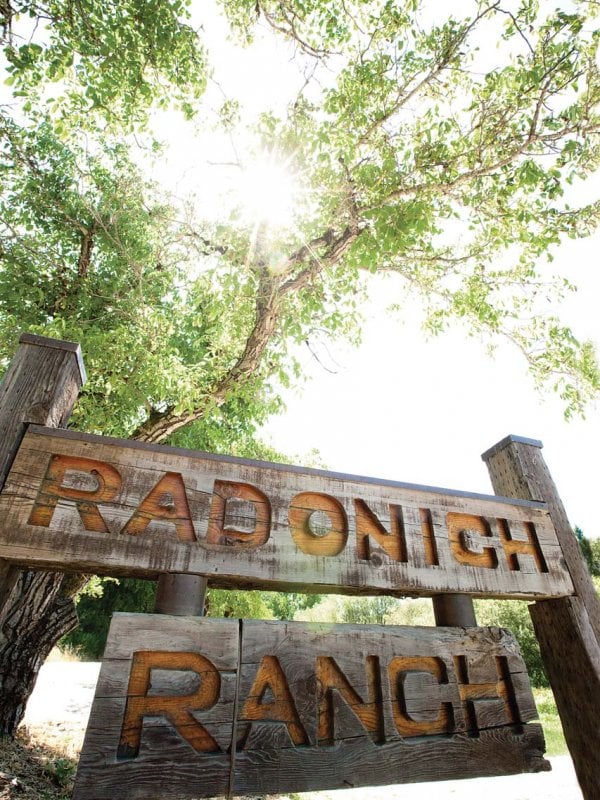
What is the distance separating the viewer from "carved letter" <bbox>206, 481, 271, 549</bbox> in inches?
66.1

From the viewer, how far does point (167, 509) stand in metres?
1.66

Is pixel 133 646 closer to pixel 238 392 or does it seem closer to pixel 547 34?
pixel 238 392

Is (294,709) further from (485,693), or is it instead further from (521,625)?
(521,625)

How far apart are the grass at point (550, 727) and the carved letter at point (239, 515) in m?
7.75

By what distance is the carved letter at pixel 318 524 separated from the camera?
5.82ft

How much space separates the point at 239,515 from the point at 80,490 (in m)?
0.62

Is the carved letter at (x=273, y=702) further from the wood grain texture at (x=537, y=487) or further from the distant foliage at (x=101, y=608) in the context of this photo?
the distant foliage at (x=101, y=608)

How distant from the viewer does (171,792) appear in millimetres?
1285

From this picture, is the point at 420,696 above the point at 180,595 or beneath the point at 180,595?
beneath

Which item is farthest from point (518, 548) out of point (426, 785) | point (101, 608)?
point (101, 608)

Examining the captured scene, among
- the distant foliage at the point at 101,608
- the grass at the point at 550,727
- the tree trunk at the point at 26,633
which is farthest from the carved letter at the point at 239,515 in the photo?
the distant foliage at the point at 101,608

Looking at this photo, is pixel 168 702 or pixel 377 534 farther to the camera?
pixel 377 534

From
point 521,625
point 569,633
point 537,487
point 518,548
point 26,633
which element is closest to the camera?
point 569,633

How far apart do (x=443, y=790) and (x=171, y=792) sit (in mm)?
6970
